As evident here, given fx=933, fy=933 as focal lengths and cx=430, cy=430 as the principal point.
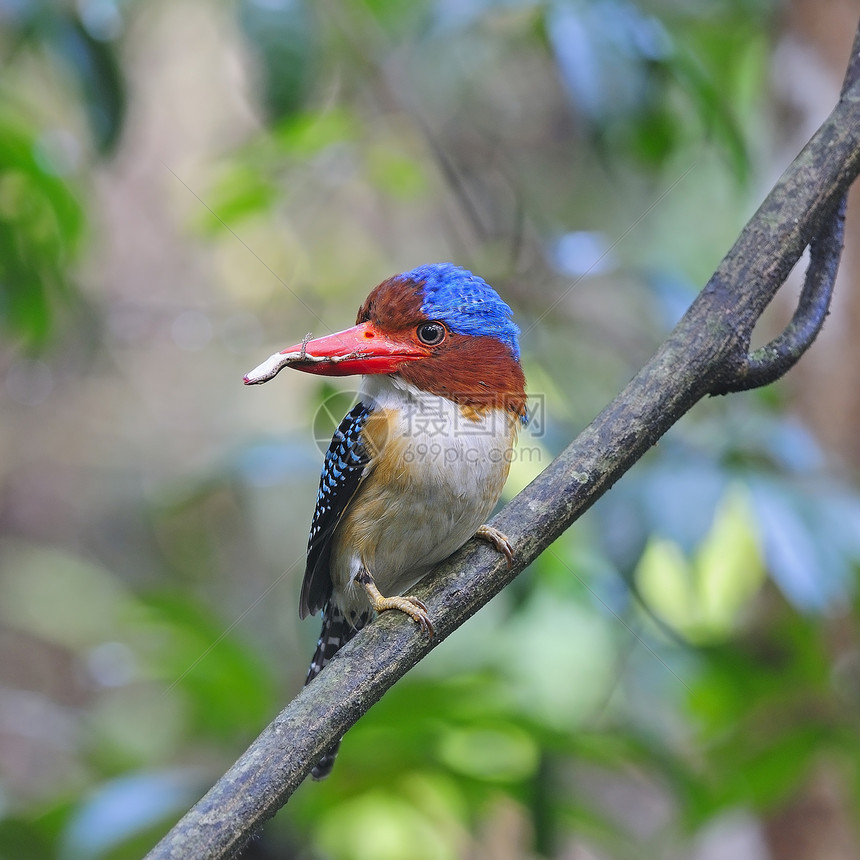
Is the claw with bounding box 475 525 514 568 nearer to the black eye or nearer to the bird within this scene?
the bird

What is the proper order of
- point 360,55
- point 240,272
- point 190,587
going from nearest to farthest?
point 360,55 < point 190,587 < point 240,272

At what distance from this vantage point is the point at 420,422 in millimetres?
2145

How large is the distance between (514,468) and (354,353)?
126 cm

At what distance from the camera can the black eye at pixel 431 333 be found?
2068 mm

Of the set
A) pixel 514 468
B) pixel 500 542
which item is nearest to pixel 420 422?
pixel 500 542

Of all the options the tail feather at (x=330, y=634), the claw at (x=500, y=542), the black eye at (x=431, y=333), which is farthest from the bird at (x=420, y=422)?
the tail feather at (x=330, y=634)

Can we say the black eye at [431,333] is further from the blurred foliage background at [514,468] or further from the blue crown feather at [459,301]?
the blurred foliage background at [514,468]

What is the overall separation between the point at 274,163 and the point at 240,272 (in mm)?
2616

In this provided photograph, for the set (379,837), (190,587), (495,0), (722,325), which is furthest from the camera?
(190,587)

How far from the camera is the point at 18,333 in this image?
2.94 meters

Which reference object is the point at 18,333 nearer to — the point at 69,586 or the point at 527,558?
the point at 527,558

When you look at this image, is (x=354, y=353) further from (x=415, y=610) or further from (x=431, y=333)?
(x=415, y=610)

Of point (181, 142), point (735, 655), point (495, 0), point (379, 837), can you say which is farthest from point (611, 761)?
point (181, 142)

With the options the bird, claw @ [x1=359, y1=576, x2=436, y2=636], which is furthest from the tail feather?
claw @ [x1=359, y1=576, x2=436, y2=636]
